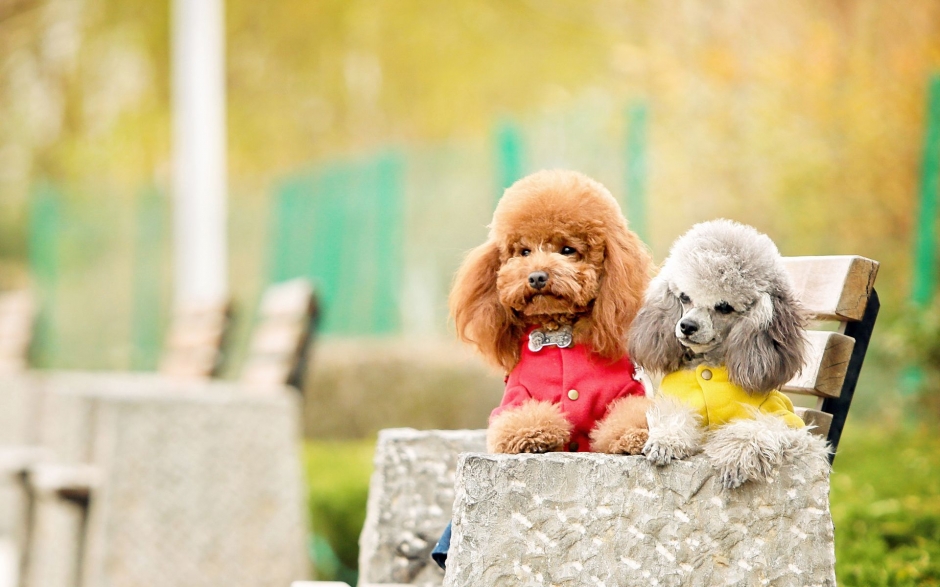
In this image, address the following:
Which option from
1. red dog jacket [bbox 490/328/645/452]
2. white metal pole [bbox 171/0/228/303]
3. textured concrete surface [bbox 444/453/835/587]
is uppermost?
white metal pole [bbox 171/0/228/303]

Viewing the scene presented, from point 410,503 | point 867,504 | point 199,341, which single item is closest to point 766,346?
point 410,503

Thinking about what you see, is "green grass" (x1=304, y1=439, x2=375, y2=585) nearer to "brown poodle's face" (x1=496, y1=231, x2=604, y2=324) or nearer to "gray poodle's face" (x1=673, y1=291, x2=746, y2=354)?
"brown poodle's face" (x1=496, y1=231, x2=604, y2=324)

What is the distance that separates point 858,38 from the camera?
8227 millimetres

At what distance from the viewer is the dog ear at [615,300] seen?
224 cm

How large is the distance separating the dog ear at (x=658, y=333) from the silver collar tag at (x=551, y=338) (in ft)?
0.64

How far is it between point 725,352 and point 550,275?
15.4 inches

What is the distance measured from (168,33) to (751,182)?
11.7m

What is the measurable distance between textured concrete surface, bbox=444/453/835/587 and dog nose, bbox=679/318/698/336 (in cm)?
24

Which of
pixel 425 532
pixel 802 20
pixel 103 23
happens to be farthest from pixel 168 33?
pixel 425 532

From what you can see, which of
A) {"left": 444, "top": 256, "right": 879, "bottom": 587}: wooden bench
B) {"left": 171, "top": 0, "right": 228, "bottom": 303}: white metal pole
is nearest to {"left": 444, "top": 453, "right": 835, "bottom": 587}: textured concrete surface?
{"left": 444, "top": 256, "right": 879, "bottom": 587}: wooden bench

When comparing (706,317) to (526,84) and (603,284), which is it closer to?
(603,284)

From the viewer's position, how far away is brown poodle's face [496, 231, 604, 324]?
221 cm

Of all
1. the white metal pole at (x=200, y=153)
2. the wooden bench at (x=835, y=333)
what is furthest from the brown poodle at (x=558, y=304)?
the white metal pole at (x=200, y=153)

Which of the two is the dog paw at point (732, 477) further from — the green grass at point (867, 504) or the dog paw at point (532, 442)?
the green grass at point (867, 504)
